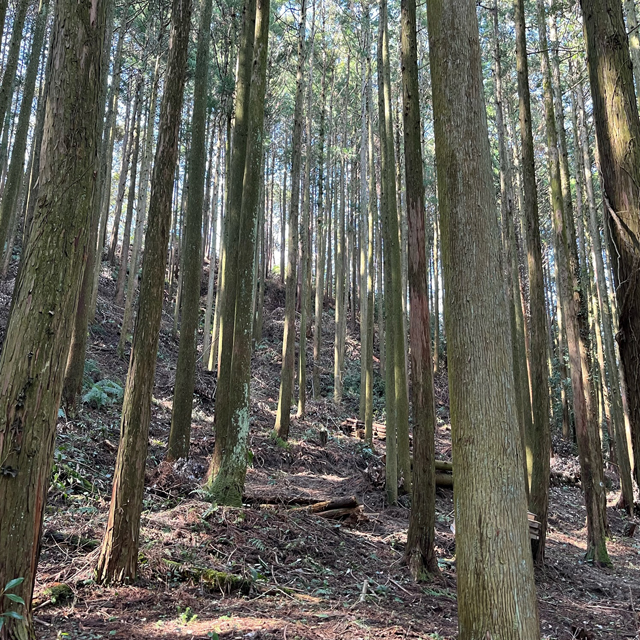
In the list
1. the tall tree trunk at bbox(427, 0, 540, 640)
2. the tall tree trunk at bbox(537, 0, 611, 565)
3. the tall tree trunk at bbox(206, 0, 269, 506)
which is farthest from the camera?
the tall tree trunk at bbox(537, 0, 611, 565)

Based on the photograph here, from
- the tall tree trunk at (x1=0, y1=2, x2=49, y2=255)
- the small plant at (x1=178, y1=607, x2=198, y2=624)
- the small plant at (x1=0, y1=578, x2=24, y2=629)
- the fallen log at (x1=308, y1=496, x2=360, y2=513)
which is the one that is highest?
the tall tree trunk at (x1=0, y1=2, x2=49, y2=255)

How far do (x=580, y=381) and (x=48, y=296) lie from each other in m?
7.70

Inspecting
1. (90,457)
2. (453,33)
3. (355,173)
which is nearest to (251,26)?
(453,33)

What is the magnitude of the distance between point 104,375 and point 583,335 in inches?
413

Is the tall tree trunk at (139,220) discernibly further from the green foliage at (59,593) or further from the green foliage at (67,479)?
the green foliage at (59,593)

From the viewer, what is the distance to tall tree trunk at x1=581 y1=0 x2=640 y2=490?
323 centimetres

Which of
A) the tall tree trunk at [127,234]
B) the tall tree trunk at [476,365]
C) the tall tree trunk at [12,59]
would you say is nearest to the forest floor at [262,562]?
the tall tree trunk at [476,365]

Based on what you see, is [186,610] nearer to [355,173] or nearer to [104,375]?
[104,375]

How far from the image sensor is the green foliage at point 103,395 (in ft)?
30.2

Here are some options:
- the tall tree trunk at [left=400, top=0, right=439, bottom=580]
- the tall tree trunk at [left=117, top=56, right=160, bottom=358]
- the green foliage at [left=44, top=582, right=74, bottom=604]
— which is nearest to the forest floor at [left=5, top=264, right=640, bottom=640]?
the green foliage at [left=44, top=582, right=74, bottom=604]

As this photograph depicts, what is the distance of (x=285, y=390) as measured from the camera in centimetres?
1095

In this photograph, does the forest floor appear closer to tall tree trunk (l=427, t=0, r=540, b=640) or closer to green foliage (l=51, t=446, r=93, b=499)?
green foliage (l=51, t=446, r=93, b=499)

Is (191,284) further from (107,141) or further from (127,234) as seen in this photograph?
(127,234)

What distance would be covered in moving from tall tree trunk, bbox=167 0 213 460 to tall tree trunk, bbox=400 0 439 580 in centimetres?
337
